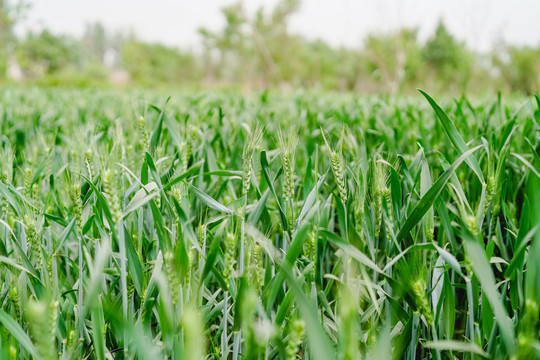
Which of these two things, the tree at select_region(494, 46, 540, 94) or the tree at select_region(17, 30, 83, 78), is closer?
the tree at select_region(494, 46, 540, 94)

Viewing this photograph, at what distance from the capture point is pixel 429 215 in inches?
29.0

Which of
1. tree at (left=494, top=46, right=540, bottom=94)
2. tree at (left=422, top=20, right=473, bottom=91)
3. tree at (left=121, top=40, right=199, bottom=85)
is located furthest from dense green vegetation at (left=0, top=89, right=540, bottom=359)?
tree at (left=121, top=40, right=199, bottom=85)

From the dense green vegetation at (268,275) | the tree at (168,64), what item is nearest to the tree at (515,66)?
the dense green vegetation at (268,275)

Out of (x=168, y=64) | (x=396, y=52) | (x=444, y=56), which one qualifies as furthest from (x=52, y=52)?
(x=396, y=52)

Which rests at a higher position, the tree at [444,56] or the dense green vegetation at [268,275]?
Answer: the tree at [444,56]

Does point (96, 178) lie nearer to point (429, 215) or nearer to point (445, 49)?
point (429, 215)

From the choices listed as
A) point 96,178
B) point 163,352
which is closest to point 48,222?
point 96,178

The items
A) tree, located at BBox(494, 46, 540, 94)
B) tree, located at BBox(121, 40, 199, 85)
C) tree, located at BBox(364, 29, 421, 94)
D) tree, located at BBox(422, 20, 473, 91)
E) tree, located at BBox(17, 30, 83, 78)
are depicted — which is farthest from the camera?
tree, located at BBox(121, 40, 199, 85)

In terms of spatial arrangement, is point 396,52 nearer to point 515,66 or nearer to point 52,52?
point 515,66

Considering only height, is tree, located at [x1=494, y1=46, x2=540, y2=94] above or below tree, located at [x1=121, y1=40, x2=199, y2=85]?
below

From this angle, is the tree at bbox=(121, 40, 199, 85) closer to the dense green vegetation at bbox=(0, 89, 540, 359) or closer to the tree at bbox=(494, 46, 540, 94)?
the tree at bbox=(494, 46, 540, 94)

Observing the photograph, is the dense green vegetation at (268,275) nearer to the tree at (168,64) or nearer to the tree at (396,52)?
the tree at (396,52)

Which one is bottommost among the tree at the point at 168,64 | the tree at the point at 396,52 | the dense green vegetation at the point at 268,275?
the dense green vegetation at the point at 268,275

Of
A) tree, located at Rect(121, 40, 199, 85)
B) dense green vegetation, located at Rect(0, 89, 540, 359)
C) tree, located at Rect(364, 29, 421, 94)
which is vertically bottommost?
dense green vegetation, located at Rect(0, 89, 540, 359)
